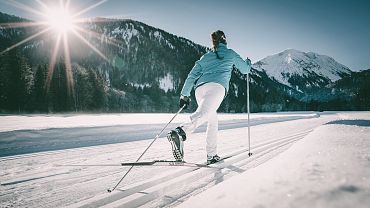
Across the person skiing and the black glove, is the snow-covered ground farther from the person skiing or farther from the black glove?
the black glove

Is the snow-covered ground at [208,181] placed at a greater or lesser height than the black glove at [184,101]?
lesser

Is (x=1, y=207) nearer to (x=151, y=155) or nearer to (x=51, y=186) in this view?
(x=51, y=186)

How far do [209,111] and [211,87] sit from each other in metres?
0.37

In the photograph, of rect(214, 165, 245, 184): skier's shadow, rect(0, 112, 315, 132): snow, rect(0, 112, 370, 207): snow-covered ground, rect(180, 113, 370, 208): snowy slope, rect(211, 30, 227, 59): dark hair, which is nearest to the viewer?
rect(180, 113, 370, 208): snowy slope

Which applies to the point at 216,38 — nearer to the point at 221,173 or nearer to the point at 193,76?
the point at 193,76

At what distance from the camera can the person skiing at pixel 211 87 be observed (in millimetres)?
3715

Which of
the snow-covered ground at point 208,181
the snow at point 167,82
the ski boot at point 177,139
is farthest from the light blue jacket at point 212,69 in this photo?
the snow at point 167,82

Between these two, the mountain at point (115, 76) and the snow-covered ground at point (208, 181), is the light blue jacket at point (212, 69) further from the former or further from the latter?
the mountain at point (115, 76)

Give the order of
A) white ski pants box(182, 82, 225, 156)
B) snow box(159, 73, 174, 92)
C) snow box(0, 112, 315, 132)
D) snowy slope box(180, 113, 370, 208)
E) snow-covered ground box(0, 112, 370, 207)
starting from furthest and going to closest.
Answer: snow box(159, 73, 174, 92), snow box(0, 112, 315, 132), white ski pants box(182, 82, 225, 156), snow-covered ground box(0, 112, 370, 207), snowy slope box(180, 113, 370, 208)

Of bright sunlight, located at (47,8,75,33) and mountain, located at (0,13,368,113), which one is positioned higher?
bright sunlight, located at (47,8,75,33)

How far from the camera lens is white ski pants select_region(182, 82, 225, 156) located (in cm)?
367

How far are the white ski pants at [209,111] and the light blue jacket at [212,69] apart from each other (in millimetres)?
100

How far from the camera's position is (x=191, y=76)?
3980mm

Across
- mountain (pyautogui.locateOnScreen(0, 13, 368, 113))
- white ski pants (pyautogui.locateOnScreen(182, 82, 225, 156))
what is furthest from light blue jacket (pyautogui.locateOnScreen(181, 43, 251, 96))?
mountain (pyautogui.locateOnScreen(0, 13, 368, 113))
